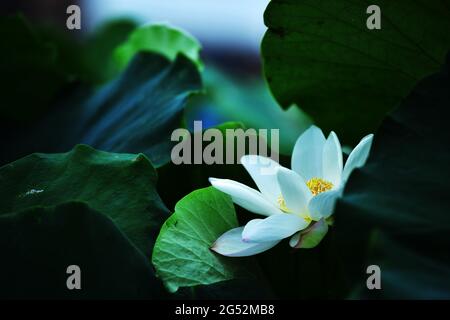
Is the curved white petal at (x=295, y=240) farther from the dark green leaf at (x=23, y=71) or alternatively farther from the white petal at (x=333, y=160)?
the dark green leaf at (x=23, y=71)

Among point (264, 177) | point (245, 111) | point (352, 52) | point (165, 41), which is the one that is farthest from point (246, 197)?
point (245, 111)

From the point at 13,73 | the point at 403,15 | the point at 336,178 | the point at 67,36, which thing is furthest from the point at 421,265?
the point at 67,36

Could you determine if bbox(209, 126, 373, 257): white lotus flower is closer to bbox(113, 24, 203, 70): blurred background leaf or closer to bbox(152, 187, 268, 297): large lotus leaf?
bbox(152, 187, 268, 297): large lotus leaf

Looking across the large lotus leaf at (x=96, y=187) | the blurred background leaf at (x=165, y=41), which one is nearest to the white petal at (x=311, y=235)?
the large lotus leaf at (x=96, y=187)

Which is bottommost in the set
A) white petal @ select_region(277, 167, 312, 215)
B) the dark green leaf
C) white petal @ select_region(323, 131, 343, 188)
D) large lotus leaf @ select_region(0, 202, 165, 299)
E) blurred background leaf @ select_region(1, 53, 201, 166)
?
large lotus leaf @ select_region(0, 202, 165, 299)

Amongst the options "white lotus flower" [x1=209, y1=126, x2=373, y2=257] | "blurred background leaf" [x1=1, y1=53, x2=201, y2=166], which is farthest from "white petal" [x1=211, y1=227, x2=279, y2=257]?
"blurred background leaf" [x1=1, y1=53, x2=201, y2=166]

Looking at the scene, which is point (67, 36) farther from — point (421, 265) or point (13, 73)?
point (421, 265)

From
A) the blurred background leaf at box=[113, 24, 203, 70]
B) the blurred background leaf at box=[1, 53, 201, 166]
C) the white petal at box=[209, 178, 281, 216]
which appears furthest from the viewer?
the blurred background leaf at box=[113, 24, 203, 70]
